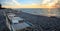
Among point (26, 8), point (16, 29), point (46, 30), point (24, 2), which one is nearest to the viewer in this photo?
point (16, 29)

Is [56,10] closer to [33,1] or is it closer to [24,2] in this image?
[33,1]

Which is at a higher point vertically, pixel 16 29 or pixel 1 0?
pixel 1 0

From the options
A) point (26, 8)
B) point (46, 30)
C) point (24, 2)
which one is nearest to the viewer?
point (46, 30)

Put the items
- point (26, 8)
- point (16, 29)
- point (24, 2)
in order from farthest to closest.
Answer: point (26, 8) → point (24, 2) → point (16, 29)

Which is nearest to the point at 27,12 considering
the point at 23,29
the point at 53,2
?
the point at 53,2

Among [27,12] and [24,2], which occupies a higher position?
[24,2]

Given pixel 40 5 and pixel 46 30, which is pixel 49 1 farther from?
pixel 46 30

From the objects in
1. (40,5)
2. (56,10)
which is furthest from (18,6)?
(56,10)

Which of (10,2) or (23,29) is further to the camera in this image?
(10,2)

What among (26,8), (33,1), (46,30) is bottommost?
(46,30)
